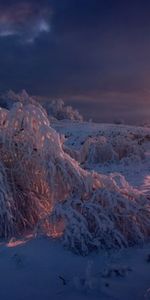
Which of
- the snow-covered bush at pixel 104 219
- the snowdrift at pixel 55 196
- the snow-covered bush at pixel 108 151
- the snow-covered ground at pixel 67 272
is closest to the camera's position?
the snow-covered ground at pixel 67 272

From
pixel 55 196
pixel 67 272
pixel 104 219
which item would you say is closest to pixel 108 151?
pixel 55 196

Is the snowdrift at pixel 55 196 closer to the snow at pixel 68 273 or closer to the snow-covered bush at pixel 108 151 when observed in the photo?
the snow at pixel 68 273

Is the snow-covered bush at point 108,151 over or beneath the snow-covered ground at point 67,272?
over

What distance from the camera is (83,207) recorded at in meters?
6.18

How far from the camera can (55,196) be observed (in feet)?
23.3

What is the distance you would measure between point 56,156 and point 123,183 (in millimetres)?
1090

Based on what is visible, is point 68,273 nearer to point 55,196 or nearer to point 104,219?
point 104,219

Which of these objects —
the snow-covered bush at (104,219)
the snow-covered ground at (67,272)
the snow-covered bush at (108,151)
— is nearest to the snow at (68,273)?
the snow-covered ground at (67,272)

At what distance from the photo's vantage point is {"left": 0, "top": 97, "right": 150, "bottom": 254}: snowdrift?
5.95 m

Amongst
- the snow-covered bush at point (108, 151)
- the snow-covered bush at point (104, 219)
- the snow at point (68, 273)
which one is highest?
the snow-covered bush at point (108, 151)

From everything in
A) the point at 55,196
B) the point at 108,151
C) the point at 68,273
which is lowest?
the point at 68,273

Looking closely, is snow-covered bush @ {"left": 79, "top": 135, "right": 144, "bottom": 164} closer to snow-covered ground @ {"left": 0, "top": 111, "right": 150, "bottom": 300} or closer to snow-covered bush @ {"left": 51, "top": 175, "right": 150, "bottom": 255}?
snow-covered bush @ {"left": 51, "top": 175, "right": 150, "bottom": 255}

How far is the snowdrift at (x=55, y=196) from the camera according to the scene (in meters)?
5.95

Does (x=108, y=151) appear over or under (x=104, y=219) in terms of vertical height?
over
